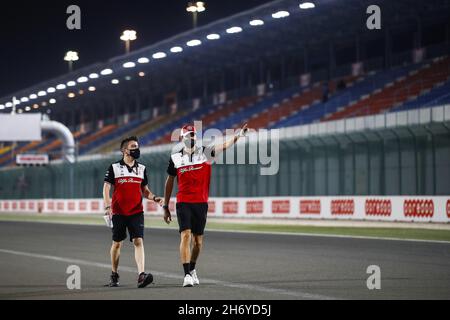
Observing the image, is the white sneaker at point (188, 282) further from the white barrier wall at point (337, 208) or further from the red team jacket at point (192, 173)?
the white barrier wall at point (337, 208)

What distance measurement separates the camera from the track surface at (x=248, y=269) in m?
10.4

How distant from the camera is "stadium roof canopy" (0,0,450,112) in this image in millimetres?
41000

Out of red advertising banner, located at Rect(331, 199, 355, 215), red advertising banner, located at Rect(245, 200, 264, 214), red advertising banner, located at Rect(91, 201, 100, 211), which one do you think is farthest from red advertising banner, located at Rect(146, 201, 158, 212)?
red advertising banner, located at Rect(331, 199, 355, 215)

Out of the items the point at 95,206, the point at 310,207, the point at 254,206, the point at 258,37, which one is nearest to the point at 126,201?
the point at 310,207

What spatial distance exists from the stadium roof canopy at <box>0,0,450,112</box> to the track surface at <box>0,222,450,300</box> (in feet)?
67.5

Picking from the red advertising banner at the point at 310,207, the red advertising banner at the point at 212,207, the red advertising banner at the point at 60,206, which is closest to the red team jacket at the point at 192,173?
the red advertising banner at the point at 310,207

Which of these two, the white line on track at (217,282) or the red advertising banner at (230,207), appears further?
the red advertising banner at (230,207)

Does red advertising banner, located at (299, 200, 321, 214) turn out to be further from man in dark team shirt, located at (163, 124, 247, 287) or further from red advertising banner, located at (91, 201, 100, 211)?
man in dark team shirt, located at (163, 124, 247, 287)

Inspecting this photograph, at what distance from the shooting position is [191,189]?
11234mm

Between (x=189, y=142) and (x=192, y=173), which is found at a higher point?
(x=189, y=142)

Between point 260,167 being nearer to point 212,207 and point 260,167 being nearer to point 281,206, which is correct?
point 212,207

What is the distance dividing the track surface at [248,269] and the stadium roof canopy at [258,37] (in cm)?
2059

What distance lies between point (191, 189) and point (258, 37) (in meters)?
37.8
